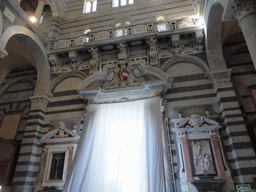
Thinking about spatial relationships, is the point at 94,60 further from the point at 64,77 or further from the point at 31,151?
the point at 31,151

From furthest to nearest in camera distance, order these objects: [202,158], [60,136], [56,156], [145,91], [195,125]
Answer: [145,91], [60,136], [56,156], [195,125], [202,158]

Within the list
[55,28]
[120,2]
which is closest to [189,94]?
[120,2]

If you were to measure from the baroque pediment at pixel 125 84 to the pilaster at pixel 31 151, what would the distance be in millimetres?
2000

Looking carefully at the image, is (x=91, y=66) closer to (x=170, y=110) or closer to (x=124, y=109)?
(x=124, y=109)

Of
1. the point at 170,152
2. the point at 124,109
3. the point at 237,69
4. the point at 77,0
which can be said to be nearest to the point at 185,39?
the point at 237,69

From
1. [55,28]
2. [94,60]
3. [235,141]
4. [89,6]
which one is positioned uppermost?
[89,6]

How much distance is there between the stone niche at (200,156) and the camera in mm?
5684

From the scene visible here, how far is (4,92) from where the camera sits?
9.95 m

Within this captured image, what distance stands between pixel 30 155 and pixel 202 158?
20.4 feet

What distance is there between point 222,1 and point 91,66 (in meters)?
5.64

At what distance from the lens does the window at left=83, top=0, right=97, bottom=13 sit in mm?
11587

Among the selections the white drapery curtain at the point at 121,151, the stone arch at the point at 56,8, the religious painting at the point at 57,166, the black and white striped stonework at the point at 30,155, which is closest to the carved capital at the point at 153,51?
the white drapery curtain at the point at 121,151

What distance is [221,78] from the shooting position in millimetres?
7027

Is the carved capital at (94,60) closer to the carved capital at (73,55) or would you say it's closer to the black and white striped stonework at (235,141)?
the carved capital at (73,55)
